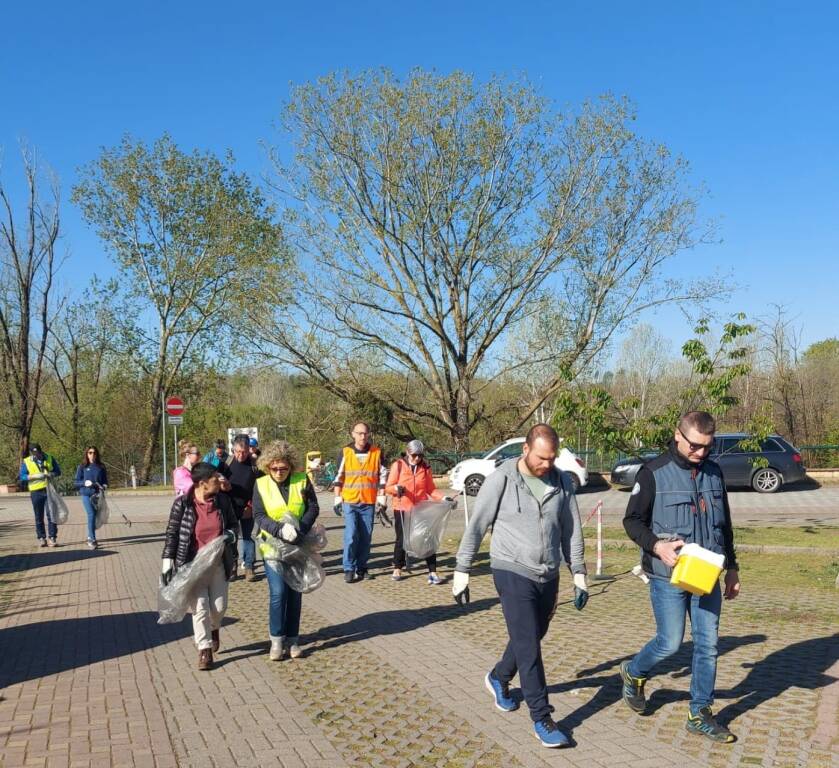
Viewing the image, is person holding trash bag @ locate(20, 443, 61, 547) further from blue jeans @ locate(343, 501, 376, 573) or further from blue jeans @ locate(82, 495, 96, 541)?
blue jeans @ locate(343, 501, 376, 573)

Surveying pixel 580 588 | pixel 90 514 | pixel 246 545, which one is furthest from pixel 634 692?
pixel 90 514

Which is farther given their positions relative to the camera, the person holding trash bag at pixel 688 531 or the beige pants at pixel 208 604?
the beige pants at pixel 208 604

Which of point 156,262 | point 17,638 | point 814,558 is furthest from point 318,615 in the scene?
point 156,262

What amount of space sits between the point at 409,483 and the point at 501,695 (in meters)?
5.41

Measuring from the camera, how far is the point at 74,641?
8.17 metres

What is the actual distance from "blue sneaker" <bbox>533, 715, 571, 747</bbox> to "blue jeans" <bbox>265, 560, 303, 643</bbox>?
278cm

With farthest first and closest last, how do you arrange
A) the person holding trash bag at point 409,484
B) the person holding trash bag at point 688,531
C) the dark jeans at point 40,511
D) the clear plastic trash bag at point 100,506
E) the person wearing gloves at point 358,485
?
1. the dark jeans at point 40,511
2. the clear plastic trash bag at point 100,506
3. the person holding trash bag at point 409,484
4. the person wearing gloves at point 358,485
5. the person holding trash bag at point 688,531

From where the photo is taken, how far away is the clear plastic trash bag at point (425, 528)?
34.7 ft

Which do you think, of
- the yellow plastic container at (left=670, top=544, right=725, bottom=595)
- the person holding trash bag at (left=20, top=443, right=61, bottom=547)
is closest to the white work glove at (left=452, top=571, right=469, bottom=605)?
the yellow plastic container at (left=670, top=544, right=725, bottom=595)

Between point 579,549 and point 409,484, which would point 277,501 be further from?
point 409,484

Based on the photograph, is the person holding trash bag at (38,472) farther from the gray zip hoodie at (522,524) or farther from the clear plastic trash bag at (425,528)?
the gray zip hoodie at (522,524)

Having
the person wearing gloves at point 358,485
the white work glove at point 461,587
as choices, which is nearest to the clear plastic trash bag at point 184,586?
the white work glove at point 461,587

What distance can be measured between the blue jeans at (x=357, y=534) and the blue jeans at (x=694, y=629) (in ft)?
19.1

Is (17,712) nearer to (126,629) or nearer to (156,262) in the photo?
(126,629)
